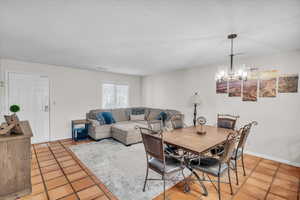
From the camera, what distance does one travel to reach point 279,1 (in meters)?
1.33

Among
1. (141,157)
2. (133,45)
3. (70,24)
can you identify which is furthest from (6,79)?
(141,157)

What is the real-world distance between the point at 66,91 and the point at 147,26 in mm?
3757

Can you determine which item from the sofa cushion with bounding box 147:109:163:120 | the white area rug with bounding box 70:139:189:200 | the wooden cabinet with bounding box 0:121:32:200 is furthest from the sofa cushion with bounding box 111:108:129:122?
the wooden cabinet with bounding box 0:121:32:200

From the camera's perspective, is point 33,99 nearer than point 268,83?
No

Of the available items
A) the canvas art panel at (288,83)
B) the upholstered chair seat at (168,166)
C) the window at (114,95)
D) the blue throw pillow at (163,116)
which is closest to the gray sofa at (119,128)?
the blue throw pillow at (163,116)

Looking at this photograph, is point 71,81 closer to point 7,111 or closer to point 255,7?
point 7,111

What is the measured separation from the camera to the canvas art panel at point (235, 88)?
3424mm

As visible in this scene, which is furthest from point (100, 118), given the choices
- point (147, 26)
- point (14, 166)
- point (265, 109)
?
point (265, 109)

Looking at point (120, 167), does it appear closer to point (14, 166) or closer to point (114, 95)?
point (14, 166)

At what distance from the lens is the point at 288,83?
2.81m

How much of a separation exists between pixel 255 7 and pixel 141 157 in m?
3.07

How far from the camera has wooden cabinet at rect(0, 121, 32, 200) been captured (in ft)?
5.81

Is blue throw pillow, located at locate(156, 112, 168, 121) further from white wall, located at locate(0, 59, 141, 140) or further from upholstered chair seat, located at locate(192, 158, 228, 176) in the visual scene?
upholstered chair seat, located at locate(192, 158, 228, 176)

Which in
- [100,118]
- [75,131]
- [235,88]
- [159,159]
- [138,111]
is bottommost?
[75,131]
